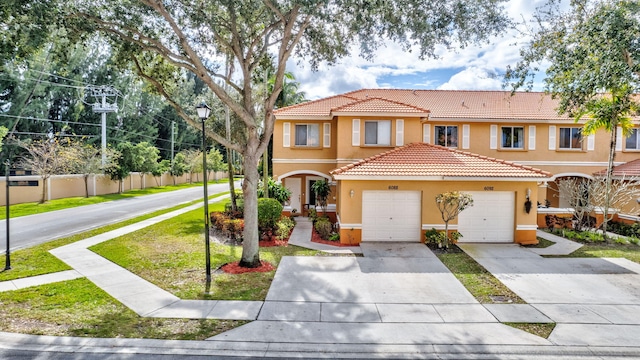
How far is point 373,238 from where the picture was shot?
14391 millimetres

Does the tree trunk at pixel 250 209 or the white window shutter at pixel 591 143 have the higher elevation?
the white window shutter at pixel 591 143

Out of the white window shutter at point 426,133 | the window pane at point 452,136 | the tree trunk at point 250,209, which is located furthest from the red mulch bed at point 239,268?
the window pane at point 452,136

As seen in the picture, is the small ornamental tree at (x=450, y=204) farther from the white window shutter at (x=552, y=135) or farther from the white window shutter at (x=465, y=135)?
the white window shutter at (x=552, y=135)

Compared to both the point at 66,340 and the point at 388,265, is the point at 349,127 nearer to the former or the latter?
the point at 388,265

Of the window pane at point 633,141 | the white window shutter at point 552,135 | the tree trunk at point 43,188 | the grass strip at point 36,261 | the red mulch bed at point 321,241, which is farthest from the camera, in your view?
the tree trunk at point 43,188

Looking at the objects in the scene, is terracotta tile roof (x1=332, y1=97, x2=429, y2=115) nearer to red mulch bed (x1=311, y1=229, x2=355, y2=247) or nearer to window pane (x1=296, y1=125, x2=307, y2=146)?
window pane (x1=296, y1=125, x2=307, y2=146)

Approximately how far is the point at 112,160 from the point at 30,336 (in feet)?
92.1

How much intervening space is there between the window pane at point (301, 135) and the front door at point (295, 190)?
2356 millimetres

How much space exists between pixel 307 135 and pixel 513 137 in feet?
40.1

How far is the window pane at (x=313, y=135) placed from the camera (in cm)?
1983

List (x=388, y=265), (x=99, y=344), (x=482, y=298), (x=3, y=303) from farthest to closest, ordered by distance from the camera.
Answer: (x=388, y=265), (x=482, y=298), (x=3, y=303), (x=99, y=344)

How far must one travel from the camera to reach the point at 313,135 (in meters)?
19.9

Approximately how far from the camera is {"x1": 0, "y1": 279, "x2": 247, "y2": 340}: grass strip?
21.9 feet

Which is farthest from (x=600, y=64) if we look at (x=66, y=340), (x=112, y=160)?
(x=112, y=160)
